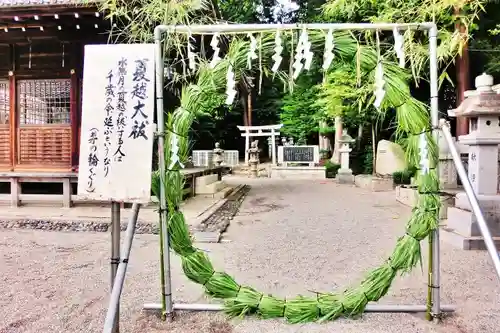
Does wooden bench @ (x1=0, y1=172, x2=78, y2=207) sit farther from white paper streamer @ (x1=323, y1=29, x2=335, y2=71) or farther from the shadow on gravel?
white paper streamer @ (x1=323, y1=29, x2=335, y2=71)

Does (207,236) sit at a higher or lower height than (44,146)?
lower

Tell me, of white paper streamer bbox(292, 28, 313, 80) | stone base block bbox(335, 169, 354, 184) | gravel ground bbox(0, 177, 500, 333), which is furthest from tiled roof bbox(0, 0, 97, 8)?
stone base block bbox(335, 169, 354, 184)

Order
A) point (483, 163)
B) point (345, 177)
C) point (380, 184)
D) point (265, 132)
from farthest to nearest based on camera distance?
point (265, 132) → point (345, 177) → point (380, 184) → point (483, 163)

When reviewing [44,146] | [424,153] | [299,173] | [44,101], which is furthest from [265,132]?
[424,153]

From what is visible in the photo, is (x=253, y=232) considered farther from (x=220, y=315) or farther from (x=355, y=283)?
(x=220, y=315)

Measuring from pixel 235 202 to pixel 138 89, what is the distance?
708 centimetres

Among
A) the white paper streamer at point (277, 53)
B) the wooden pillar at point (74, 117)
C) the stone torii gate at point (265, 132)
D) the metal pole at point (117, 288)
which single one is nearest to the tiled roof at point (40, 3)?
Answer: the wooden pillar at point (74, 117)

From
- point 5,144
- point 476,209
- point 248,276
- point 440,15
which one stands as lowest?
point 248,276

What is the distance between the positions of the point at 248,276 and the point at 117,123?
2.29 meters

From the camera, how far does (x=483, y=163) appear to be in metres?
5.68

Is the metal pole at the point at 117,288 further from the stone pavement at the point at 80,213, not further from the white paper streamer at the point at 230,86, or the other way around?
the stone pavement at the point at 80,213

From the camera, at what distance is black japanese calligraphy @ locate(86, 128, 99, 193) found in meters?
2.62

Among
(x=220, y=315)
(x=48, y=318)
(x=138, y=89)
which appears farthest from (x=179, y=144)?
(x=48, y=318)

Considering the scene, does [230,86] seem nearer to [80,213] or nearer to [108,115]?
[108,115]
